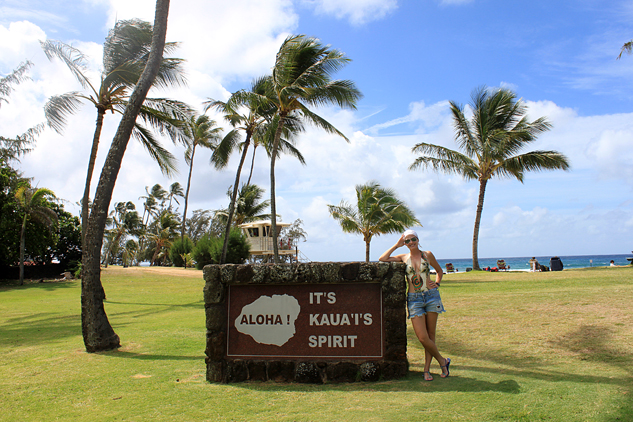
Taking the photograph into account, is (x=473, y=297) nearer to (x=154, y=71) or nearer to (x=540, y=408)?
(x=540, y=408)

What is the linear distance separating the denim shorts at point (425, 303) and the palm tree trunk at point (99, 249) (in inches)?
194

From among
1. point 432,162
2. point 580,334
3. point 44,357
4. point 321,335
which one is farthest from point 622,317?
point 432,162

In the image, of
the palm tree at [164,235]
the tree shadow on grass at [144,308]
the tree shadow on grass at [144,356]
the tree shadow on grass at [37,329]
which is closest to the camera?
the tree shadow on grass at [144,356]

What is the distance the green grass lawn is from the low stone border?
0.17 m

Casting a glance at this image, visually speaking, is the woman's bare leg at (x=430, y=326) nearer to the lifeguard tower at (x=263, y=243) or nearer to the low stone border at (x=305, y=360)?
the low stone border at (x=305, y=360)

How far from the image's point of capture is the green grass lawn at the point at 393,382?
386 centimetres

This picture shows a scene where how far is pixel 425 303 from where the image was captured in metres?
4.83

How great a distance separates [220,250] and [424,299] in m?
28.3

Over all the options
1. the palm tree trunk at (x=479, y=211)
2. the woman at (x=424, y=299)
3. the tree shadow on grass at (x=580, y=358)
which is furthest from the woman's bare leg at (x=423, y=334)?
the palm tree trunk at (x=479, y=211)

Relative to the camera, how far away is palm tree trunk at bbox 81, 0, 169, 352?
6.82 metres

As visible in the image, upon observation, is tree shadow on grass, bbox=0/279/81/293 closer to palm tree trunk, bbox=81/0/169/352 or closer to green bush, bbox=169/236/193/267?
green bush, bbox=169/236/193/267

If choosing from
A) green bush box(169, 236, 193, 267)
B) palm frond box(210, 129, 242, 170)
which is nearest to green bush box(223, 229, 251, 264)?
green bush box(169, 236, 193, 267)

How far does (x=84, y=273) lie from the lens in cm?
705

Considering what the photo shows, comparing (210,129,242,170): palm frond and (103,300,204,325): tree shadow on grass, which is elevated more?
(210,129,242,170): palm frond
